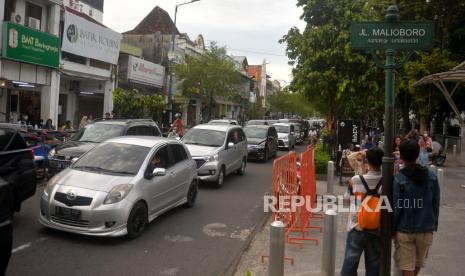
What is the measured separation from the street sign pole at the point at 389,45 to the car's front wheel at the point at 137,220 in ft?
13.2

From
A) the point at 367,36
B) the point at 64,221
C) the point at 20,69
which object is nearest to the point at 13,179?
the point at 64,221

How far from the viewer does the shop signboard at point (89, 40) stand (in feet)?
76.4

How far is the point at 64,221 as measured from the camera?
7.05 meters

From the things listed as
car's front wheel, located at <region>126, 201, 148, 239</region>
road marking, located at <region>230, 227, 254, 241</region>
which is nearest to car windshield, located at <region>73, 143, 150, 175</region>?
car's front wheel, located at <region>126, 201, 148, 239</region>

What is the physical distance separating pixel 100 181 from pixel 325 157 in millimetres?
9583

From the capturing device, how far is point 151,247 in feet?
23.4

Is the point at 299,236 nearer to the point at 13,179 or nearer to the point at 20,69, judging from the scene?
the point at 13,179

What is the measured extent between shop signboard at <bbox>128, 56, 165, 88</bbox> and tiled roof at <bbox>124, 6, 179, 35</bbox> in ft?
34.9

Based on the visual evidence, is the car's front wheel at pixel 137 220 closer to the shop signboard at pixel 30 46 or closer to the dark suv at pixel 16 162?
the dark suv at pixel 16 162

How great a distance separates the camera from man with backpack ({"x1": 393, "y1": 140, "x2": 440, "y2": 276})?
171 inches

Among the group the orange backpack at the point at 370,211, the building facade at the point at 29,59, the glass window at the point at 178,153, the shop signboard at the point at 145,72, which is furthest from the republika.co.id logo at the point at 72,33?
the orange backpack at the point at 370,211

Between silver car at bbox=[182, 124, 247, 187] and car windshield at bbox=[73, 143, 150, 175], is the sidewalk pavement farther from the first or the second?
silver car at bbox=[182, 124, 247, 187]

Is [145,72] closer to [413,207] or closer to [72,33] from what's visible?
[72,33]

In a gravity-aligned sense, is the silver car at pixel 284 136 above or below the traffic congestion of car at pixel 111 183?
above
